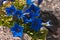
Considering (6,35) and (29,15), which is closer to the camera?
(6,35)

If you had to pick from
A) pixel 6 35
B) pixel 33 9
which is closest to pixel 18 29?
pixel 6 35

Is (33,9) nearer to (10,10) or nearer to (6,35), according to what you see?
(10,10)

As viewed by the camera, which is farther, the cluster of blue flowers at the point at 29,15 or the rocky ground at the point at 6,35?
the cluster of blue flowers at the point at 29,15

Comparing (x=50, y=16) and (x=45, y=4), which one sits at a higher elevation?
(x=45, y=4)

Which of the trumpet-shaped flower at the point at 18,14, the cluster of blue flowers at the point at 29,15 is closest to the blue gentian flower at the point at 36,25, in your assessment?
the cluster of blue flowers at the point at 29,15

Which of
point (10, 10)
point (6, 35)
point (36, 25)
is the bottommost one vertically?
point (6, 35)

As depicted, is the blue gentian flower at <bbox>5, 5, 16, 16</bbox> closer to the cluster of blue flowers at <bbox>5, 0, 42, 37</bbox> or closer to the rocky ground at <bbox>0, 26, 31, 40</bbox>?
the cluster of blue flowers at <bbox>5, 0, 42, 37</bbox>

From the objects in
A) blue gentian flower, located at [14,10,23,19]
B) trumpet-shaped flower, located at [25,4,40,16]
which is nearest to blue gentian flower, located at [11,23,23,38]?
blue gentian flower, located at [14,10,23,19]

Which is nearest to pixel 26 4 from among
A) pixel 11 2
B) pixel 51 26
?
pixel 11 2

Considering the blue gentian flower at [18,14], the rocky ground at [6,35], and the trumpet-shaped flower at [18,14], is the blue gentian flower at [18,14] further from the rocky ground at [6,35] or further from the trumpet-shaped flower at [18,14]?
the rocky ground at [6,35]

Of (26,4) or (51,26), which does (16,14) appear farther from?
(51,26)

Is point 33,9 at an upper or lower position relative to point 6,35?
upper
